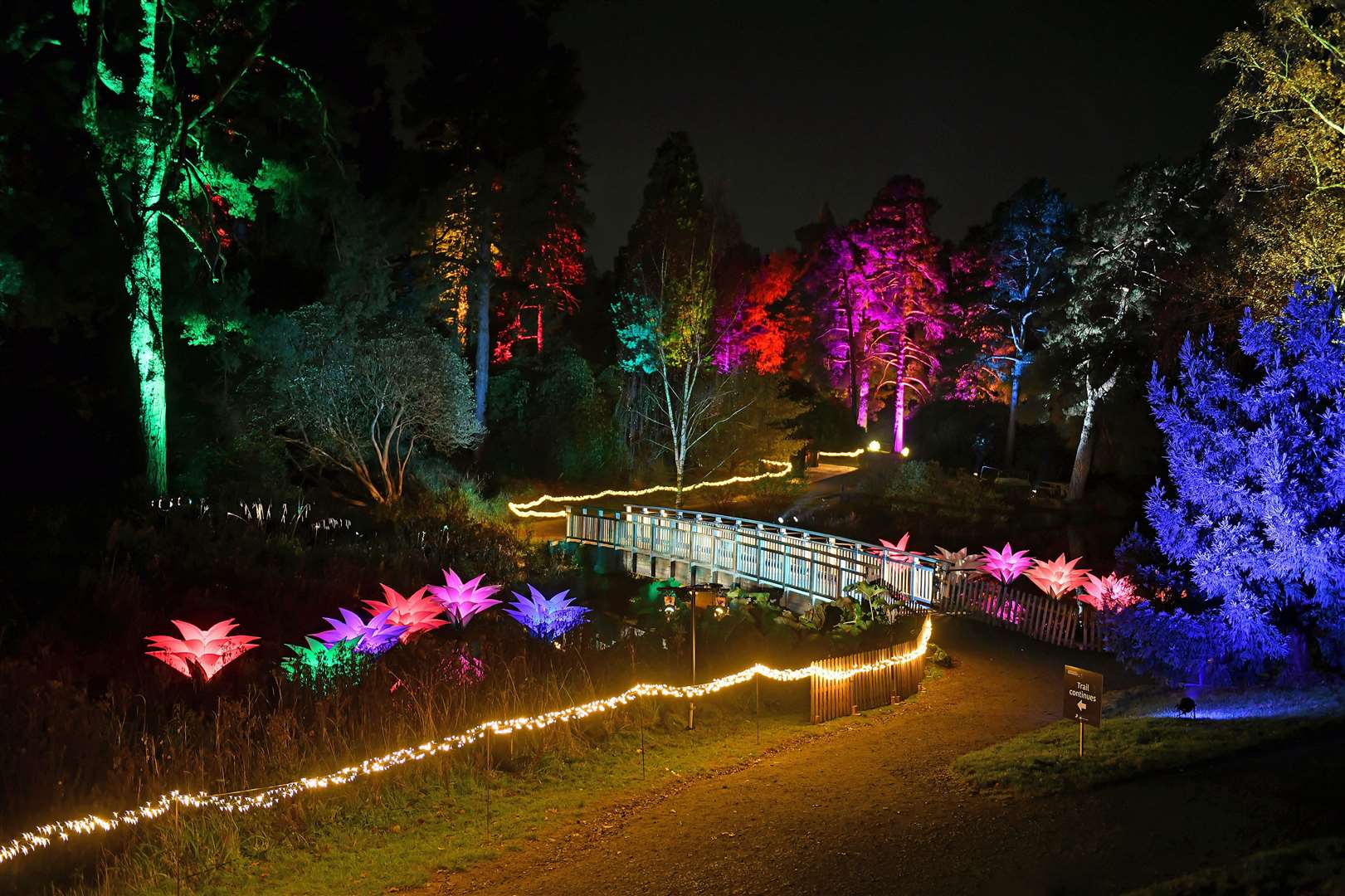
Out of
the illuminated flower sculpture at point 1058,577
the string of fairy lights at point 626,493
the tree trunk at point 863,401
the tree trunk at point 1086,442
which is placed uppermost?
the tree trunk at point 863,401

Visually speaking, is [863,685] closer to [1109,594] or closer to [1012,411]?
Answer: [1109,594]

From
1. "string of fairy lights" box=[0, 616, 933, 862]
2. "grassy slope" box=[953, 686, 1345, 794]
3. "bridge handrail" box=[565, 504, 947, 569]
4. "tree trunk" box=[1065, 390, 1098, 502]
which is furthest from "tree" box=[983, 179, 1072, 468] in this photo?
"string of fairy lights" box=[0, 616, 933, 862]

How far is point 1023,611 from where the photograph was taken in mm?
16281

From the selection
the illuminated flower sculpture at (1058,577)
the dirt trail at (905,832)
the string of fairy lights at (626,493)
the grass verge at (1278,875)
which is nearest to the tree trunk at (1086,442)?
the string of fairy lights at (626,493)

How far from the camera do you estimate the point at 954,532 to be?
1156 inches

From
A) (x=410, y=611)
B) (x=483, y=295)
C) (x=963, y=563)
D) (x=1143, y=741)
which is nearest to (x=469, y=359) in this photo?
(x=483, y=295)

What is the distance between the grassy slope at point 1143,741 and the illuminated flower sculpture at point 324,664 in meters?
6.89

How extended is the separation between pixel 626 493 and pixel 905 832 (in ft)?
91.0

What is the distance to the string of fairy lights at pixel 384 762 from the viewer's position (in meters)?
7.06

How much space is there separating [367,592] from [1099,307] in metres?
26.0

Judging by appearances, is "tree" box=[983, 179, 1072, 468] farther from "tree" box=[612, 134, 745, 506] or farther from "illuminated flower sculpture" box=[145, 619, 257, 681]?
"illuminated flower sculpture" box=[145, 619, 257, 681]

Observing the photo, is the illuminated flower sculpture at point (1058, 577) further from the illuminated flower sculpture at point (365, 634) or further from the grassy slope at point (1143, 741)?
the illuminated flower sculpture at point (365, 634)

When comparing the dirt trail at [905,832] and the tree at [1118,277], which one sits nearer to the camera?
the dirt trail at [905,832]

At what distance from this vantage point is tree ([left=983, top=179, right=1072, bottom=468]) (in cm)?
3831
